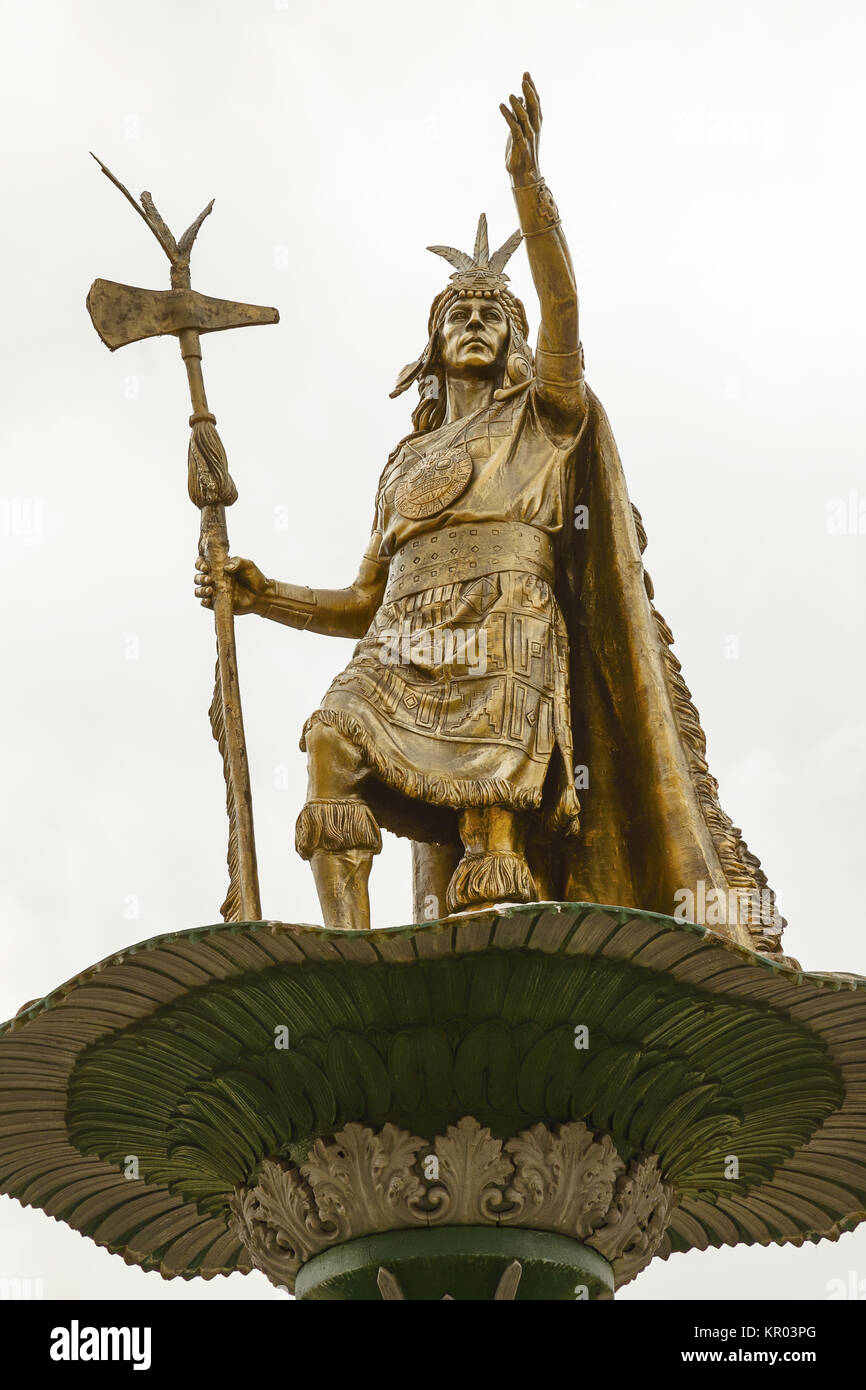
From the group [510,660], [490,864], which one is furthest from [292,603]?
[490,864]

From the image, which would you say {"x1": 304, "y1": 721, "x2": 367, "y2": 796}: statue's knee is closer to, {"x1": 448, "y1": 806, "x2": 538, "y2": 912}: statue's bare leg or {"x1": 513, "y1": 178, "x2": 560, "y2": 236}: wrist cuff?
{"x1": 448, "y1": 806, "x2": 538, "y2": 912}: statue's bare leg

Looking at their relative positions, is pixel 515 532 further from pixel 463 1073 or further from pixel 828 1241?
pixel 828 1241

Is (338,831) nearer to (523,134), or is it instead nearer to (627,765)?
(627,765)

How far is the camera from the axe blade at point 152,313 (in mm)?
12359

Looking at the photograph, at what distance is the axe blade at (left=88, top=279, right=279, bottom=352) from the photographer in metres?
12.4

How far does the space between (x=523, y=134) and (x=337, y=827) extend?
133 inches

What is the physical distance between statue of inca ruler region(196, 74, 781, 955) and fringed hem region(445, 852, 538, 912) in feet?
0.03

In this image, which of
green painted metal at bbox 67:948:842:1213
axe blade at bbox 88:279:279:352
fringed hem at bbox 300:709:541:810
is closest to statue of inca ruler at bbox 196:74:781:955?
fringed hem at bbox 300:709:541:810

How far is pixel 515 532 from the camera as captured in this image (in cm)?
1217

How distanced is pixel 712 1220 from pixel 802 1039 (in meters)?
1.96

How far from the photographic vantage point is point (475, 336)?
42.2 ft

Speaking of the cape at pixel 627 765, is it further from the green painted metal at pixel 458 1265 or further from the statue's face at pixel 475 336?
the green painted metal at pixel 458 1265

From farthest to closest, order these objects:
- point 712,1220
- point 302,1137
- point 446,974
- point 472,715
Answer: point 712,1220, point 472,715, point 302,1137, point 446,974

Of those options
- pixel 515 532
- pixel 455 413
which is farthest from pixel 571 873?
pixel 455 413
